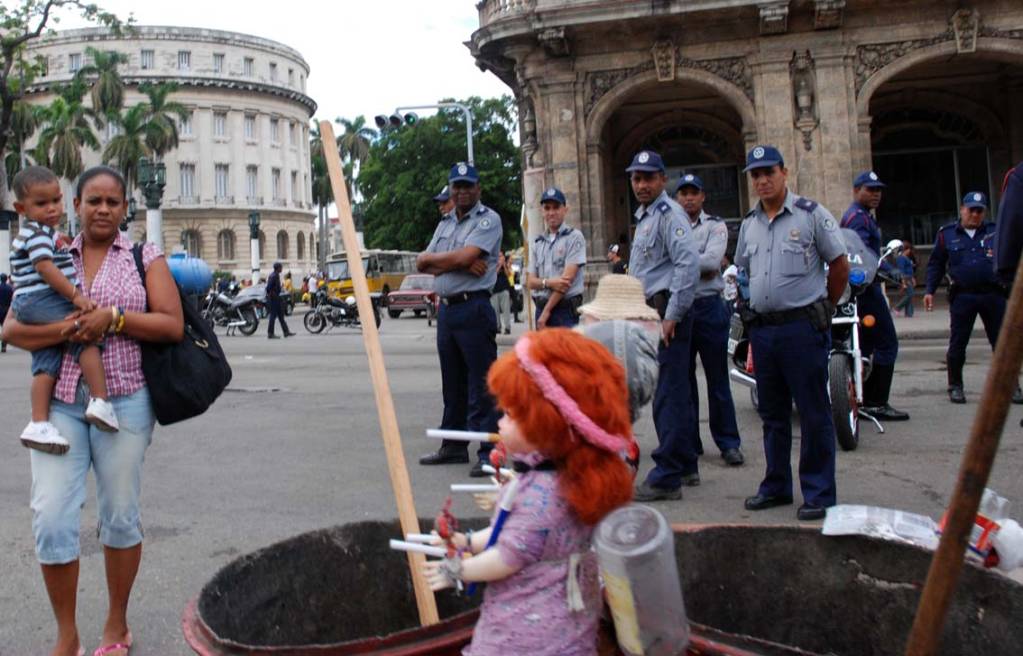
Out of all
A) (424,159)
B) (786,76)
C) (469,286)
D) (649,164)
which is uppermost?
(424,159)

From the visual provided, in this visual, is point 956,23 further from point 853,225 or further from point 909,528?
point 909,528

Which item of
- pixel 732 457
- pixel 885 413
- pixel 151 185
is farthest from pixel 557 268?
pixel 151 185

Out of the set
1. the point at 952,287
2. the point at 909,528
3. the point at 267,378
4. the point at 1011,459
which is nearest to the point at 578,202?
the point at 267,378

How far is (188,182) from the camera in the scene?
77.6m

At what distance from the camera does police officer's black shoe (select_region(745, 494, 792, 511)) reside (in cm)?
529

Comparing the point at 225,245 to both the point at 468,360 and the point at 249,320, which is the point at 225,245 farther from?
the point at 468,360

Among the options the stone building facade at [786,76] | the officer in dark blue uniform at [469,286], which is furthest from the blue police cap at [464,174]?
the stone building facade at [786,76]

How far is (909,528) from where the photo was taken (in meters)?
2.78

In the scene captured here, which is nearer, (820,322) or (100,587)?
(100,587)

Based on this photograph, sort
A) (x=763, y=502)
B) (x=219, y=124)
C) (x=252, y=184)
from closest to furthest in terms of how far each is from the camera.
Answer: (x=763, y=502), (x=219, y=124), (x=252, y=184)

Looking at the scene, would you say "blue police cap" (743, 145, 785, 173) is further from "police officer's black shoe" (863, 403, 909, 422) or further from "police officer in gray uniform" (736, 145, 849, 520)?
"police officer's black shoe" (863, 403, 909, 422)

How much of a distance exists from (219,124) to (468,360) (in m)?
78.5

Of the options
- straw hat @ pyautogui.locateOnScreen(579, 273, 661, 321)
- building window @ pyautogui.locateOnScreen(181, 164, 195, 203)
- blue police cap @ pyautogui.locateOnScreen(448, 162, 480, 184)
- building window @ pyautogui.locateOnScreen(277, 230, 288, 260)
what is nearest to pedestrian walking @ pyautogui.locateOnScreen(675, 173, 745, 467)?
blue police cap @ pyautogui.locateOnScreen(448, 162, 480, 184)

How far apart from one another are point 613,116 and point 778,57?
4643 millimetres
